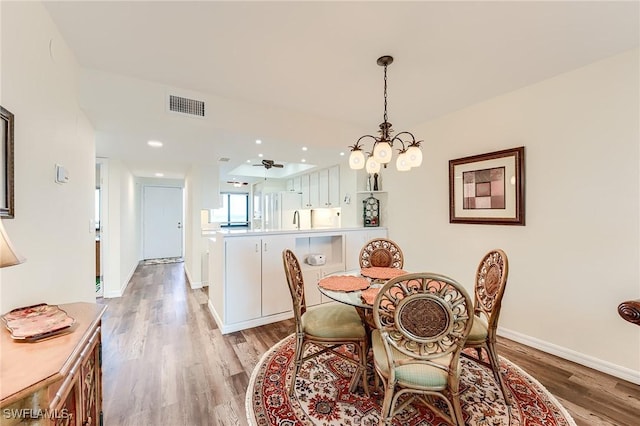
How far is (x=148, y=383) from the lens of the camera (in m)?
2.05

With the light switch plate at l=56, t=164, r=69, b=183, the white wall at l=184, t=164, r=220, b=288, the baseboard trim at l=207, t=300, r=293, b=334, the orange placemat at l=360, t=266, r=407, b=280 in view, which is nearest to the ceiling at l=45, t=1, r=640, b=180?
the light switch plate at l=56, t=164, r=69, b=183

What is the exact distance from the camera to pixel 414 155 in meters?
2.05

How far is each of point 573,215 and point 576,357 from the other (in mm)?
1251

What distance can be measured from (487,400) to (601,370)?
124cm

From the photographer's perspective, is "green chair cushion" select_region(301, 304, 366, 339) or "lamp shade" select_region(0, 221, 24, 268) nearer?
"lamp shade" select_region(0, 221, 24, 268)

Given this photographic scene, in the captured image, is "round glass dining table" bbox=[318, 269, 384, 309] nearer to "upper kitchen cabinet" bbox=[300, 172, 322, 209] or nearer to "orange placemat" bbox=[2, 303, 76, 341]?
"orange placemat" bbox=[2, 303, 76, 341]

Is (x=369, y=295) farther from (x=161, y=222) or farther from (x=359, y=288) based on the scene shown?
(x=161, y=222)

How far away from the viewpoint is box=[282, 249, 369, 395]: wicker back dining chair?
192 cm

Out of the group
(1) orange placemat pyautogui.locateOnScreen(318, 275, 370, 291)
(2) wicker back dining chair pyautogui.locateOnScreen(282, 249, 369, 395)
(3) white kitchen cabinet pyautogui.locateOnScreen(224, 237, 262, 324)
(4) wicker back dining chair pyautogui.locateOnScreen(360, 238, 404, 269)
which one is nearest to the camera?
(2) wicker back dining chair pyautogui.locateOnScreen(282, 249, 369, 395)

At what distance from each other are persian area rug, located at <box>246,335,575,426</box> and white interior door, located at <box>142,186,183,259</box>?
663 cm

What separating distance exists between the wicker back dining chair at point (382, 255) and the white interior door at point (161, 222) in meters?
6.67

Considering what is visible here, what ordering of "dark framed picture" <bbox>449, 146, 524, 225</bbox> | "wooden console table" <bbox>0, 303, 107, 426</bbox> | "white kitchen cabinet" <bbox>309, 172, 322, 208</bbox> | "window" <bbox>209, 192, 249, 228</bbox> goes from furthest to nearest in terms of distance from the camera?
"window" <bbox>209, 192, 249, 228</bbox>
"white kitchen cabinet" <bbox>309, 172, 322, 208</bbox>
"dark framed picture" <bbox>449, 146, 524, 225</bbox>
"wooden console table" <bbox>0, 303, 107, 426</bbox>

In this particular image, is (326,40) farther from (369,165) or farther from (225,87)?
(225,87)

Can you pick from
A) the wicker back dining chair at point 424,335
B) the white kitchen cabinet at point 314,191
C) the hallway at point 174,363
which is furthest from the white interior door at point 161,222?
the wicker back dining chair at point 424,335
